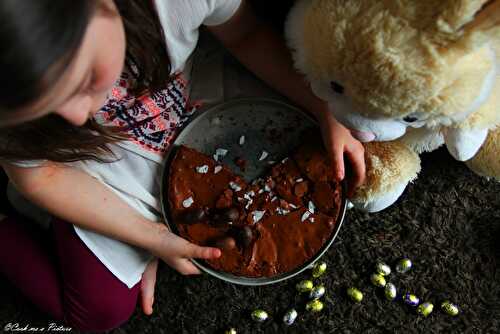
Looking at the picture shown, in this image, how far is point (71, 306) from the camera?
80 centimetres

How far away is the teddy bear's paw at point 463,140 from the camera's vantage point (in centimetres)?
63

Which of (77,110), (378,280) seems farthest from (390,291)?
(77,110)

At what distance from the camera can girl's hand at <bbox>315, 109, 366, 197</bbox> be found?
2.23 ft

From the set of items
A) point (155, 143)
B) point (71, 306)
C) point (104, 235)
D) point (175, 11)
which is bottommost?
point (71, 306)

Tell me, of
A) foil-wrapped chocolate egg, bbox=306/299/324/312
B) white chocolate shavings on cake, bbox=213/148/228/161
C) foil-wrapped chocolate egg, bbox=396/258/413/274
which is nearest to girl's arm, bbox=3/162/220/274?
white chocolate shavings on cake, bbox=213/148/228/161

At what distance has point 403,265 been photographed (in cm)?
83

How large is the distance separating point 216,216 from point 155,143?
0.47 ft

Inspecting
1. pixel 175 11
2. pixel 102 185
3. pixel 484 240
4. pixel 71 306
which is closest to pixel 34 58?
pixel 175 11

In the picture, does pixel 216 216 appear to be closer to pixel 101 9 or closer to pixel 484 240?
pixel 101 9

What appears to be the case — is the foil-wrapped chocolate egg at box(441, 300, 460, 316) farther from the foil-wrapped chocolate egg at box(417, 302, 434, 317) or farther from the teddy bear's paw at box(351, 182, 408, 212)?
the teddy bear's paw at box(351, 182, 408, 212)

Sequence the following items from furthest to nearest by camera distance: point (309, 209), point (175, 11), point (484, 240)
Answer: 1. point (484, 240)
2. point (309, 209)
3. point (175, 11)

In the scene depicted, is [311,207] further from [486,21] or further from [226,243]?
[486,21]

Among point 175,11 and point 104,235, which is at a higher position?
point 175,11

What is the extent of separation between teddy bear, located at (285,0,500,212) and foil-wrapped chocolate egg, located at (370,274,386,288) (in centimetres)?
35
